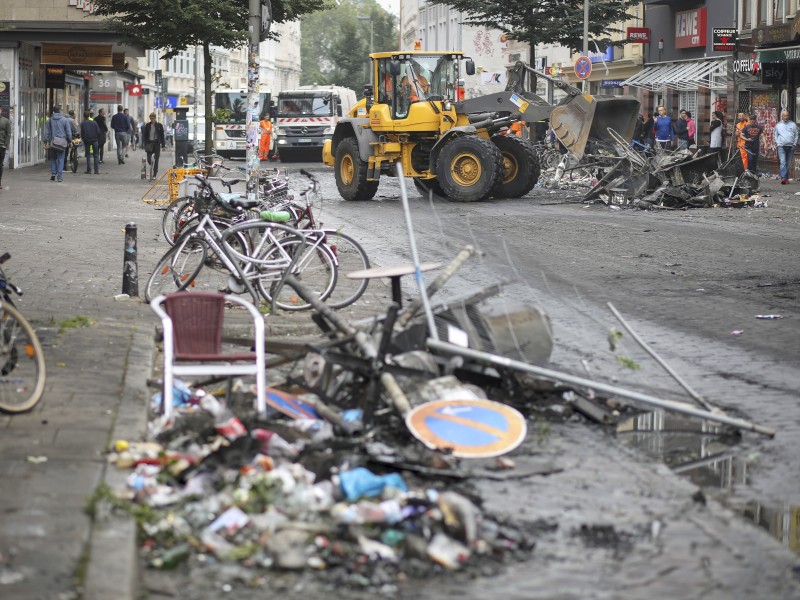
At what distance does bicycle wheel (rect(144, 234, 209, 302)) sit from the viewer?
448 inches

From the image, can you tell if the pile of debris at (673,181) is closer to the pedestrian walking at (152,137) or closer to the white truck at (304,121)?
the pedestrian walking at (152,137)

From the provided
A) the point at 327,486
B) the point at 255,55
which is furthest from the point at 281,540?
the point at 255,55

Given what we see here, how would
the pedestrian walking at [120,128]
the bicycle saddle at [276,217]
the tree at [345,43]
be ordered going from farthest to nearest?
1. the tree at [345,43]
2. the pedestrian walking at [120,128]
3. the bicycle saddle at [276,217]

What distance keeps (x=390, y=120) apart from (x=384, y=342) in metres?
20.3

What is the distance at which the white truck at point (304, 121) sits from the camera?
48406 mm

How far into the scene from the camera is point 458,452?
247 inches

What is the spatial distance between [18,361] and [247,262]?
13.2 feet

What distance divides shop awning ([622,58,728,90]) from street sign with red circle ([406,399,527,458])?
3910 cm

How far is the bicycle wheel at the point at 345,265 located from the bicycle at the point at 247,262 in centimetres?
16

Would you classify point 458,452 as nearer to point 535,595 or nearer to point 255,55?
point 535,595

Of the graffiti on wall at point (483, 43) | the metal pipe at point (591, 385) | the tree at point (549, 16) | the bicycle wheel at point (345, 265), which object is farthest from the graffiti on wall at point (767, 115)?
the graffiti on wall at point (483, 43)

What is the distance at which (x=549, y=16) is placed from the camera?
4503 centimetres

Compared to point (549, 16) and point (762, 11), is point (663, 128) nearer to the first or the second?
point (762, 11)

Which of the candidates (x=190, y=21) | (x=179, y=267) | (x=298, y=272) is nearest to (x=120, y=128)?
(x=190, y=21)
